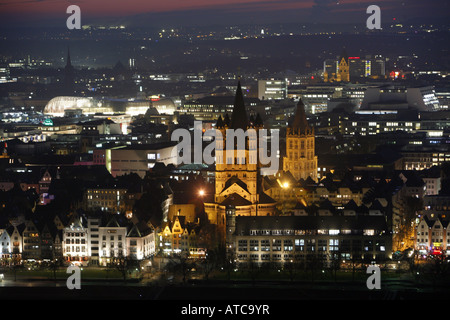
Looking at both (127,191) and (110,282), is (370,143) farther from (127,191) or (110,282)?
(110,282)

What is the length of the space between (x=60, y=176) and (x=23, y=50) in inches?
2028

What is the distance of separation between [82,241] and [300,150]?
469 inches

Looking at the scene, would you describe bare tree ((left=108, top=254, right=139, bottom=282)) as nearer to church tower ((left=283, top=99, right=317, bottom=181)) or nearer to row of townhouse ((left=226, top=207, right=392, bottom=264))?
row of townhouse ((left=226, top=207, right=392, bottom=264))

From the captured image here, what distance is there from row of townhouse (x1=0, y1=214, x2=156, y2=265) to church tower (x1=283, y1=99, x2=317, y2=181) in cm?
1014

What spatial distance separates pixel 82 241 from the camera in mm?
34969

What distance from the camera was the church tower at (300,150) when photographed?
146 ft

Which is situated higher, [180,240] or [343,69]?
[343,69]

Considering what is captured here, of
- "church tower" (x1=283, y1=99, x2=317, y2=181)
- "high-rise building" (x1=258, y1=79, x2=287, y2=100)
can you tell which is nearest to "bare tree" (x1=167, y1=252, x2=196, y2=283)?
"church tower" (x1=283, y1=99, x2=317, y2=181)

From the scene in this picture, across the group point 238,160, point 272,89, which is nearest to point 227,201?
Answer: point 238,160

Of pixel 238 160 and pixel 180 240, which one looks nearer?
pixel 180 240

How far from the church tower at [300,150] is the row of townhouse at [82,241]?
10144mm

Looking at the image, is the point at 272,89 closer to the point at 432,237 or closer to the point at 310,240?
the point at 432,237

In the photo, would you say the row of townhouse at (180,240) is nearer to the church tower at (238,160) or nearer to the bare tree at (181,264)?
the bare tree at (181,264)

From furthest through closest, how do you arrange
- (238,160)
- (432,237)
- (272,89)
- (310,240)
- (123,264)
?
1. (272,89)
2. (238,160)
3. (432,237)
4. (310,240)
5. (123,264)
